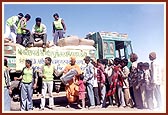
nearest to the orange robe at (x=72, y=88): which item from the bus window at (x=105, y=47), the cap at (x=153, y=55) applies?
the bus window at (x=105, y=47)

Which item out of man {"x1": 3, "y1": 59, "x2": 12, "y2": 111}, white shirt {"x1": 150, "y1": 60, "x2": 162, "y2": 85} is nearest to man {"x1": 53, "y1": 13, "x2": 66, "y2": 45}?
man {"x1": 3, "y1": 59, "x2": 12, "y2": 111}

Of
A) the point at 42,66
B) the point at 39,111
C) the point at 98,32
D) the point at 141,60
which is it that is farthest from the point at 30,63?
the point at 141,60

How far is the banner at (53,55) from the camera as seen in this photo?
9297mm

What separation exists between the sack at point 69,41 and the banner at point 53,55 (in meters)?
0.14

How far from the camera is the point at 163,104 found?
9328 millimetres

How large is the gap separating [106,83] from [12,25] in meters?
2.45

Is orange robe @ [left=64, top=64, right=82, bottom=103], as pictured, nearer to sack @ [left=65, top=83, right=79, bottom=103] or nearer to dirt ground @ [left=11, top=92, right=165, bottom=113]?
sack @ [left=65, top=83, right=79, bottom=103]

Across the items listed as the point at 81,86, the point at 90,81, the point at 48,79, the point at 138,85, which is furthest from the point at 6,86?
the point at 138,85

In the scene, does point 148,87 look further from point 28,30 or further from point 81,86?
point 28,30

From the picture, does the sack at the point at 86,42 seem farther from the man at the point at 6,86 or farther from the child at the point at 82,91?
the man at the point at 6,86

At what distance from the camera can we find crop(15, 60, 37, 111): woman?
910 centimetres

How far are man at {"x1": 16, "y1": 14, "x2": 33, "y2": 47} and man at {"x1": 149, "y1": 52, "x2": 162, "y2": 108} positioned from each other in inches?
108

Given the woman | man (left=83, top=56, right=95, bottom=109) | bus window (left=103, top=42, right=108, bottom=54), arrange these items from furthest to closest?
bus window (left=103, top=42, right=108, bottom=54) < man (left=83, top=56, right=95, bottom=109) < the woman

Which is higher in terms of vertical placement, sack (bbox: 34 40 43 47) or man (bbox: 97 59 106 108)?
sack (bbox: 34 40 43 47)
